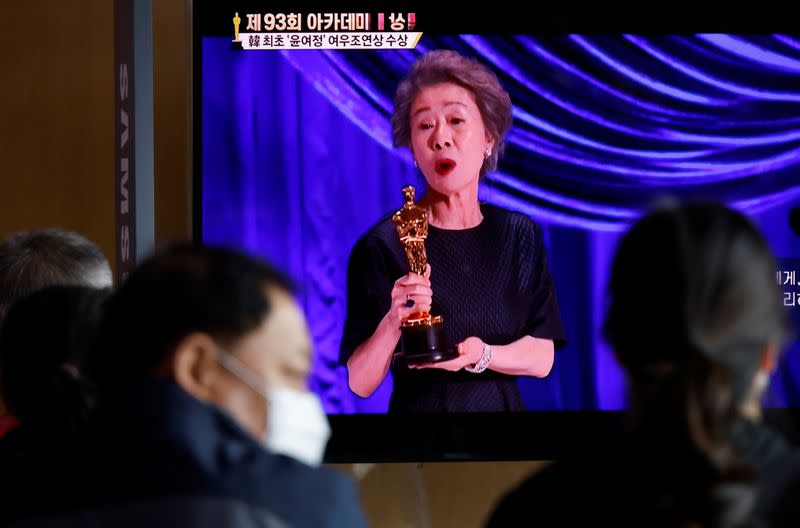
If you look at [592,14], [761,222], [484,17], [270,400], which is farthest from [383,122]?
[270,400]

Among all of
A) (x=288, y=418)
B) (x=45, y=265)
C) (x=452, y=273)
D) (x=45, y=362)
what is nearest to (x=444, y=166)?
(x=452, y=273)

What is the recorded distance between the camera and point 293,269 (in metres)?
3.99

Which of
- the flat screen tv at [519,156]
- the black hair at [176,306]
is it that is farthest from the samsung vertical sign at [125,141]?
the black hair at [176,306]

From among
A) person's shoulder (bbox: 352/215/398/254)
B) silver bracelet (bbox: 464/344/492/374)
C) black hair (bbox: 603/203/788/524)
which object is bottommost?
silver bracelet (bbox: 464/344/492/374)

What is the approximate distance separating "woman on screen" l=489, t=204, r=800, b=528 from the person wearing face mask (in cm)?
28

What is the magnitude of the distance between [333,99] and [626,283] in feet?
9.70

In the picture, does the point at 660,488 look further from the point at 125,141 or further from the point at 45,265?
the point at 125,141

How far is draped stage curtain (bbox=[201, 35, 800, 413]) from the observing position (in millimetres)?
3990

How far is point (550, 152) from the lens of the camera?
4.06 meters

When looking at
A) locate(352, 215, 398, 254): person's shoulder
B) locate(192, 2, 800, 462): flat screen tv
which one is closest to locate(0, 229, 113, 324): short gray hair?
locate(192, 2, 800, 462): flat screen tv

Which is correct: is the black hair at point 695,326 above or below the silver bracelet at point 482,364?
above

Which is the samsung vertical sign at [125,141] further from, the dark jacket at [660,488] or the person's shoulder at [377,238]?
the dark jacket at [660,488]

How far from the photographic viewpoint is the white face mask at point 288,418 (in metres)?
1.25

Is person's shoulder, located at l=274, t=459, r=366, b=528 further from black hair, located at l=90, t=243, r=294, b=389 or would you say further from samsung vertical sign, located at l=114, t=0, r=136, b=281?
samsung vertical sign, located at l=114, t=0, r=136, b=281
